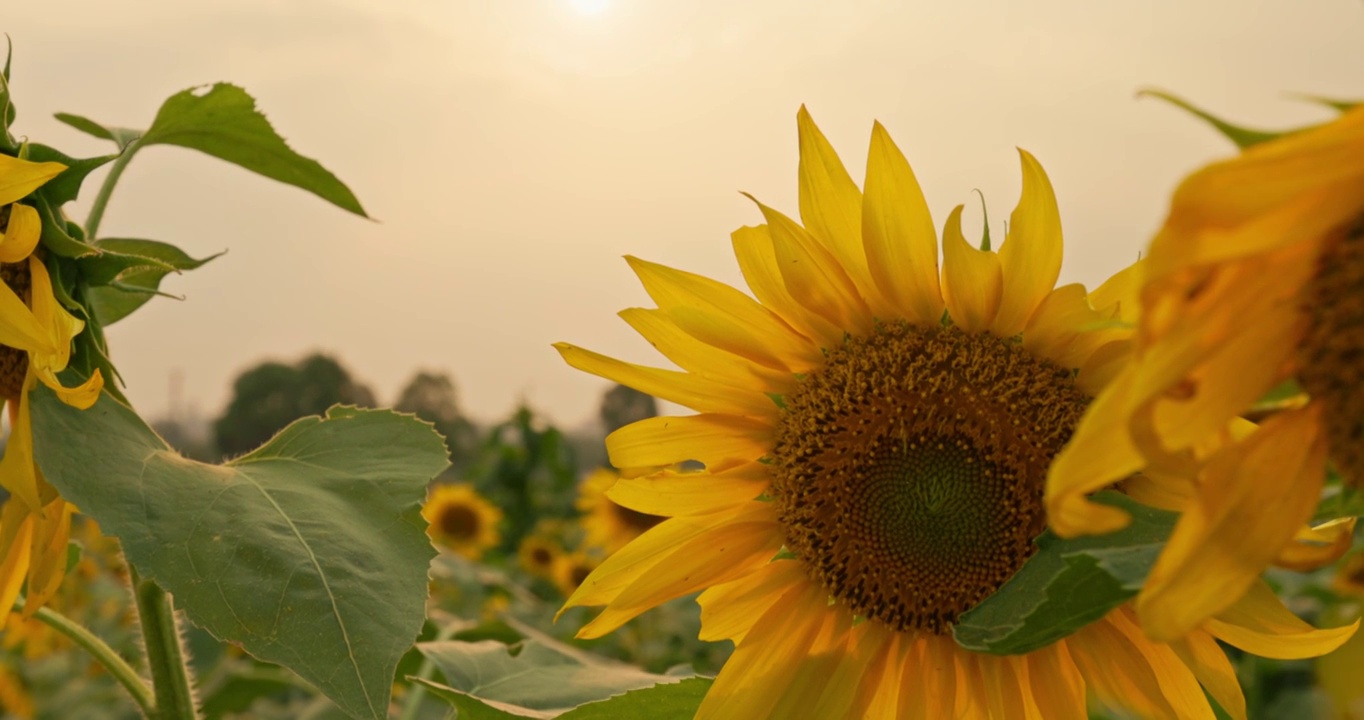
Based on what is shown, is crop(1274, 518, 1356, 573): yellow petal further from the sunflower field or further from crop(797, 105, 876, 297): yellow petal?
crop(797, 105, 876, 297): yellow petal

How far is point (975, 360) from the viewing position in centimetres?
110

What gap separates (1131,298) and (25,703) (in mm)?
5198

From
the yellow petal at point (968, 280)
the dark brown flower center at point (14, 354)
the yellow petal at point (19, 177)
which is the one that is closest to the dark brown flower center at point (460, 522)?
the dark brown flower center at point (14, 354)

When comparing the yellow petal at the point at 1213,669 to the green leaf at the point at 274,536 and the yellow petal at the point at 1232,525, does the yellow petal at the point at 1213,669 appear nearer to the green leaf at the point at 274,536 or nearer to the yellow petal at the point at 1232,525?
the yellow petal at the point at 1232,525

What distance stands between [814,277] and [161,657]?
2.60ft

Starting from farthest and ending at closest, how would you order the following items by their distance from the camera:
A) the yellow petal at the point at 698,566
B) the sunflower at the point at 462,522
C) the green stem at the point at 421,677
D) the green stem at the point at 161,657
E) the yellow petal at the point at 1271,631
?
the sunflower at the point at 462,522 < the green stem at the point at 421,677 < the green stem at the point at 161,657 < the yellow petal at the point at 698,566 < the yellow petal at the point at 1271,631

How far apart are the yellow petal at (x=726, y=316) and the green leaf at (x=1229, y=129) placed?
0.61 m

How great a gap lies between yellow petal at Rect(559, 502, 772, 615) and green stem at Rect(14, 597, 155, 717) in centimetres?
48

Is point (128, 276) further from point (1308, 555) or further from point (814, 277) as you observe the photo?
point (1308, 555)

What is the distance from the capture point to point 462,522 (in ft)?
20.5

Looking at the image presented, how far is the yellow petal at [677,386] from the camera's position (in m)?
1.15

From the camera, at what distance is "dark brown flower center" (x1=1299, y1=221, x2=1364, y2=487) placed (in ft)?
1.86

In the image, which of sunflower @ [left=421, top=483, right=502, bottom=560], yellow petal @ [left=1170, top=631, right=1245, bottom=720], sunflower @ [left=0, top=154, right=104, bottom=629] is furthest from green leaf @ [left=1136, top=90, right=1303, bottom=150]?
sunflower @ [left=421, top=483, right=502, bottom=560]

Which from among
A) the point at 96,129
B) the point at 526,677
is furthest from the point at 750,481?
the point at 96,129
